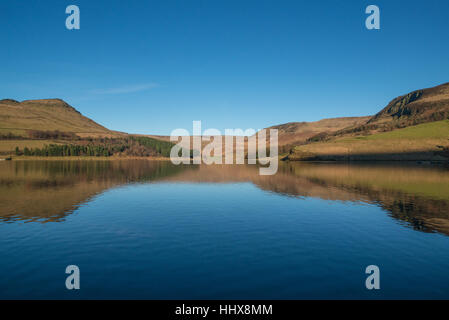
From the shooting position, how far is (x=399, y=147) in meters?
172

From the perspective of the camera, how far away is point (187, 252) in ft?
65.9

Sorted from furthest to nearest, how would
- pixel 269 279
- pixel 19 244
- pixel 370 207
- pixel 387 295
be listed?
pixel 370 207
pixel 19 244
pixel 269 279
pixel 387 295

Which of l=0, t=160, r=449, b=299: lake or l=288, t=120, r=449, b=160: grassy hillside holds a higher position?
l=288, t=120, r=449, b=160: grassy hillside

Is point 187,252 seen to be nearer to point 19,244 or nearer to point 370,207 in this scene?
point 19,244

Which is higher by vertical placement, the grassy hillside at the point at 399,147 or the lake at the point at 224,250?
the grassy hillside at the point at 399,147

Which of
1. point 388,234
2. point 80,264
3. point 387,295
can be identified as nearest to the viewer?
point 387,295

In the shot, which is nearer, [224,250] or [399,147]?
[224,250]

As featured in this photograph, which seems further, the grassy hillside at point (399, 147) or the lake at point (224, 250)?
the grassy hillside at point (399, 147)

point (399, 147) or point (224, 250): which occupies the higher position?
point (399, 147)

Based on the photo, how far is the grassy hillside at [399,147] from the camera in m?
162

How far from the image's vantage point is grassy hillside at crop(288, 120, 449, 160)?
531 ft
